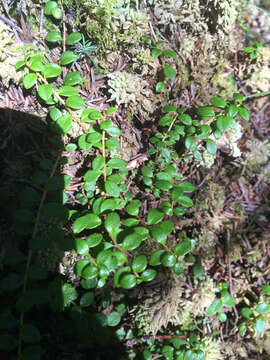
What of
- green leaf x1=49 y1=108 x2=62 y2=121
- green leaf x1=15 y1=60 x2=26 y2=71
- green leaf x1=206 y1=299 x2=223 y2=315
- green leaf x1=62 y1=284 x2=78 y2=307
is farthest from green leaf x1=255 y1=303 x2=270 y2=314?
green leaf x1=15 y1=60 x2=26 y2=71

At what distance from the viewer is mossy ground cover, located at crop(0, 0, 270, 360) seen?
69.4 inches

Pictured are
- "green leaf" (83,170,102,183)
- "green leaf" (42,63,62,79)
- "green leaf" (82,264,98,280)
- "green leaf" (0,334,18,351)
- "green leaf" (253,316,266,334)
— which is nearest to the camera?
"green leaf" (0,334,18,351)

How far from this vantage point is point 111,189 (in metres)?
1.87

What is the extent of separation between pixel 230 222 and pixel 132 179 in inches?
44.0

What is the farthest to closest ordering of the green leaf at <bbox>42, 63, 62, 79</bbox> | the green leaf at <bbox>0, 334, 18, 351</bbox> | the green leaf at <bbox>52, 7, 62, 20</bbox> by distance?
the green leaf at <bbox>52, 7, 62, 20</bbox>, the green leaf at <bbox>42, 63, 62, 79</bbox>, the green leaf at <bbox>0, 334, 18, 351</bbox>

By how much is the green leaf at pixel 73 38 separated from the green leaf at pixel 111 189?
1250mm

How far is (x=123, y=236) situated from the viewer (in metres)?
1.76

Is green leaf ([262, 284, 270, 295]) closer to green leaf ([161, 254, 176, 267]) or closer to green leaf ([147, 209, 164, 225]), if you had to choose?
green leaf ([161, 254, 176, 267])

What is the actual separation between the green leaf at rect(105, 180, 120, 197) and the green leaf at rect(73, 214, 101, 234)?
0.66 feet

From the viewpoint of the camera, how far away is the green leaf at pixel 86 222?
1.74 m

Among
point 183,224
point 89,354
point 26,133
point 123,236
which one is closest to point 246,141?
point 183,224

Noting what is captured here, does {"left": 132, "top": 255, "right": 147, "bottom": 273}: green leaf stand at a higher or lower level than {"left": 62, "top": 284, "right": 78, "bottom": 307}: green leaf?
→ higher

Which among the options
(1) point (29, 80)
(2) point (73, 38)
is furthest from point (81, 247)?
(2) point (73, 38)

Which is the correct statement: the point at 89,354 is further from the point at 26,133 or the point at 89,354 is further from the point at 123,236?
the point at 26,133
